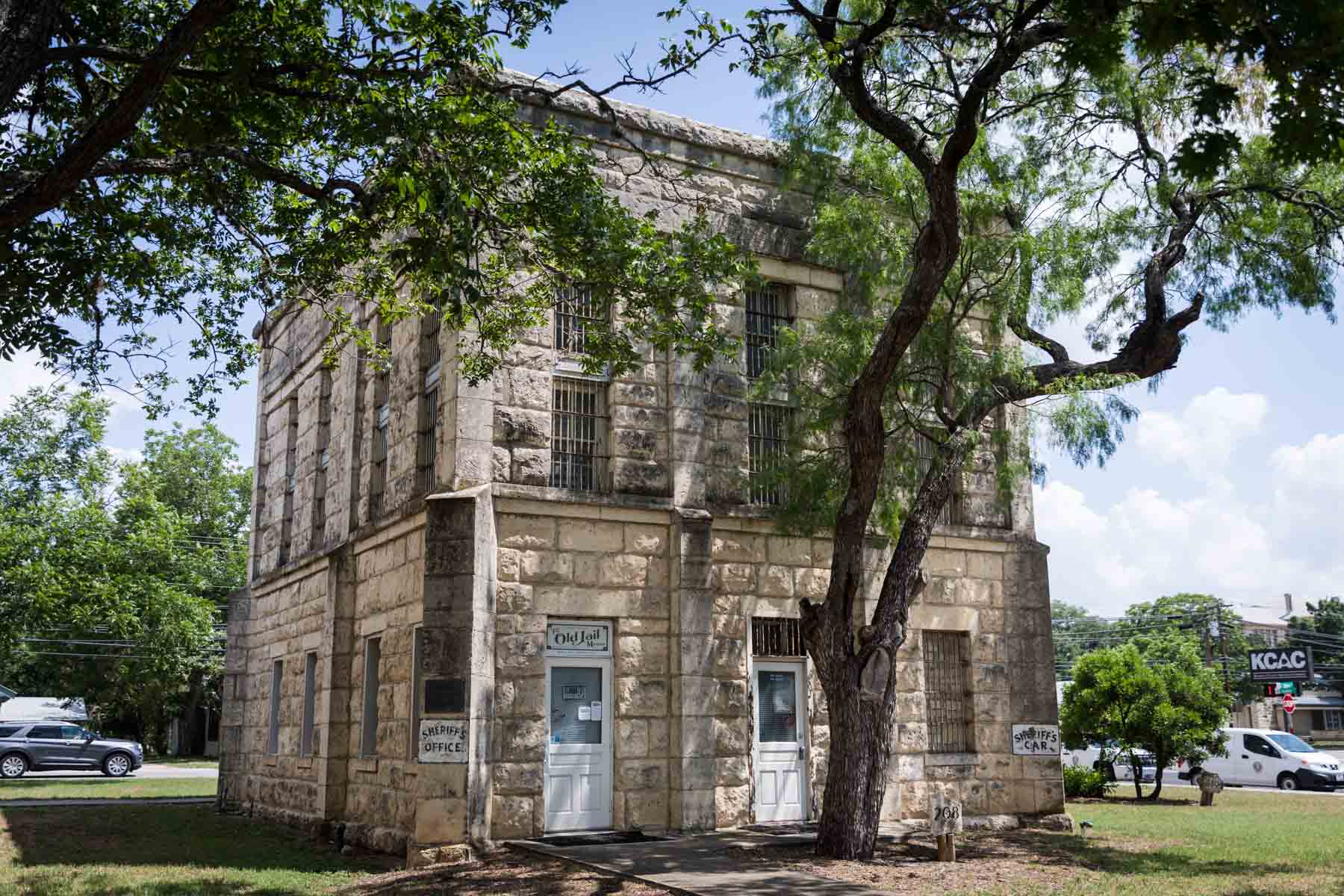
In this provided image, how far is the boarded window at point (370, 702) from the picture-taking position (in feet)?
52.5

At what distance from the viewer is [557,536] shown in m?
14.3

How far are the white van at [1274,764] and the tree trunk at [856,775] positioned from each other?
18.4 meters

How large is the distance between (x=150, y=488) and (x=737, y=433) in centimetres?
3163

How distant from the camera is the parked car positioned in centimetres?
2508

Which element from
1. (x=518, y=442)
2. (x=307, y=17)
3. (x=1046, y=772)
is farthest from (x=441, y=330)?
(x=1046, y=772)

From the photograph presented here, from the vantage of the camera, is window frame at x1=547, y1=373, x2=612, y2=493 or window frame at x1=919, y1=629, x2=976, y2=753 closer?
window frame at x1=547, y1=373, x2=612, y2=493

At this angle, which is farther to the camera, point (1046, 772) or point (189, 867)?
point (1046, 772)

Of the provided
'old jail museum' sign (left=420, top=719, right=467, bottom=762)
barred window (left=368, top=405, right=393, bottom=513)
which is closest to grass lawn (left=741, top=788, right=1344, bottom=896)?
'old jail museum' sign (left=420, top=719, right=467, bottom=762)

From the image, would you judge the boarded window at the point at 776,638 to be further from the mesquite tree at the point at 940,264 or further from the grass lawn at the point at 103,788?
the grass lawn at the point at 103,788

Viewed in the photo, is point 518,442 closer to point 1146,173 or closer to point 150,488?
point 1146,173

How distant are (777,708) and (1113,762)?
1373 cm

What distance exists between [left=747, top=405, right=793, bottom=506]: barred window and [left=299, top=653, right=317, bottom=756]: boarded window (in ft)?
27.9

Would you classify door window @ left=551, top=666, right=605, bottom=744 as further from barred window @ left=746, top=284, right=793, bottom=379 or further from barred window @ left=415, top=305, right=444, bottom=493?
barred window @ left=746, top=284, right=793, bottom=379

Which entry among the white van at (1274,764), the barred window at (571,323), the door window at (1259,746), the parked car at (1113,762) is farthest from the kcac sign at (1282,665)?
the barred window at (571,323)
